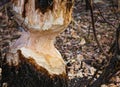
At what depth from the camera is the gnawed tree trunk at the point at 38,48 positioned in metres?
1.83

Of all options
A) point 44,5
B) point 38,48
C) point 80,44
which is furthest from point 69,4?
point 80,44

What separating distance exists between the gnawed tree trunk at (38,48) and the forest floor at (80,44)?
0.39 meters

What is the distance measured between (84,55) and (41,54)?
906 millimetres

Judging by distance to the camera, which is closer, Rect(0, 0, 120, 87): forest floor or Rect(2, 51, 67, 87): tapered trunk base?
Rect(2, 51, 67, 87): tapered trunk base

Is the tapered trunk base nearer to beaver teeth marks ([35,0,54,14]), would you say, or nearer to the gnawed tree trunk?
the gnawed tree trunk

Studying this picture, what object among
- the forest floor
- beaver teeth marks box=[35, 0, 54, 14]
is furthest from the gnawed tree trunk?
the forest floor

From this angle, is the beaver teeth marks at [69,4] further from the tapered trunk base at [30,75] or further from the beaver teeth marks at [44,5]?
the tapered trunk base at [30,75]

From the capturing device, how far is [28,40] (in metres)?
1.95

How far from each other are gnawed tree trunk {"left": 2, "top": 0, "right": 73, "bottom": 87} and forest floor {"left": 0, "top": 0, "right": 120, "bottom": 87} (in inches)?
15.4

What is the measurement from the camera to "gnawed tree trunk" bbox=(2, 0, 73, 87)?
6.01 ft

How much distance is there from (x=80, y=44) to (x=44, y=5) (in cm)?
121

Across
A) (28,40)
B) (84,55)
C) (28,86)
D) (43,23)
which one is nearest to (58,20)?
(43,23)

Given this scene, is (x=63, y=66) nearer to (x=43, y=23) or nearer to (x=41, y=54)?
(x=41, y=54)

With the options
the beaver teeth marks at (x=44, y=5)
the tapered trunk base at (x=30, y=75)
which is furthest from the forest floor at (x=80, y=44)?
the beaver teeth marks at (x=44, y=5)
